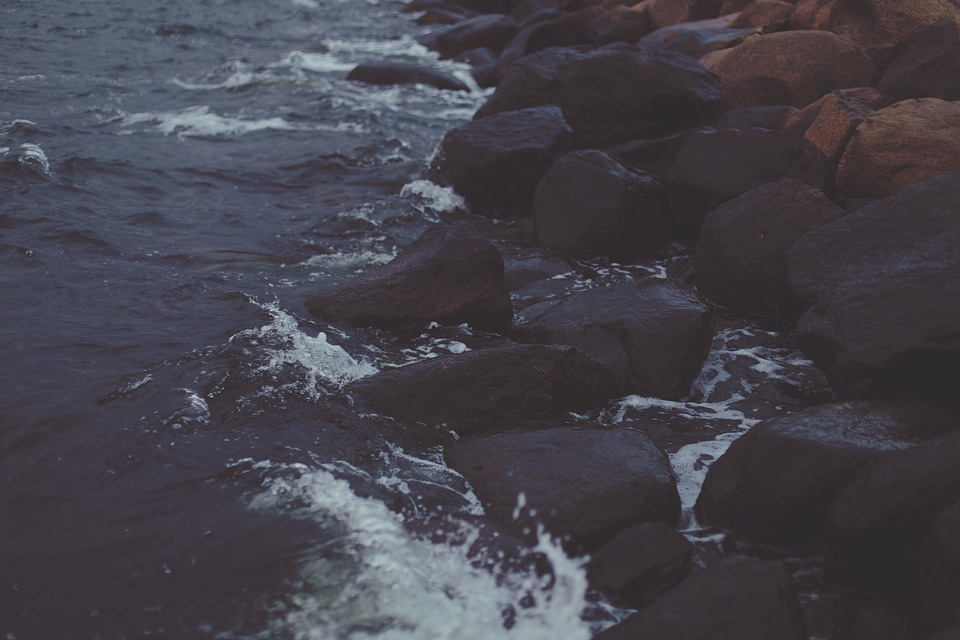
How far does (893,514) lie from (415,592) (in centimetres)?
173

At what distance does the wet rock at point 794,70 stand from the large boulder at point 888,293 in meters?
3.95

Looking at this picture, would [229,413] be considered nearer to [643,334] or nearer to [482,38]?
[643,334]

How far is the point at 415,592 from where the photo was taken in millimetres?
3197

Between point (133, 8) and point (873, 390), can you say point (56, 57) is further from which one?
point (873, 390)

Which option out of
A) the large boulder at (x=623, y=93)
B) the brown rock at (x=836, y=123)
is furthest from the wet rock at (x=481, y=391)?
the large boulder at (x=623, y=93)

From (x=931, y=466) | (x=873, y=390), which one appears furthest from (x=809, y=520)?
(x=873, y=390)

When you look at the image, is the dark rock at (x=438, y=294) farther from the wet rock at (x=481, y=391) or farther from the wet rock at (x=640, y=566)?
the wet rock at (x=640, y=566)

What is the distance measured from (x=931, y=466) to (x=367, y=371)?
→ 2.77 meters

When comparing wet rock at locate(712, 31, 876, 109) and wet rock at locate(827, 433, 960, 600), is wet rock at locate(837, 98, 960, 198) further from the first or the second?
wet rock at locate(827, 433, 960, 600)

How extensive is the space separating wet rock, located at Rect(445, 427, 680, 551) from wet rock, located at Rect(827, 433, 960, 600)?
2.25 ft

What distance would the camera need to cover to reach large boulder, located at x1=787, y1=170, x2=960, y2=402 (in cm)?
373

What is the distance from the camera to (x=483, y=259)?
→ 5.31 meters

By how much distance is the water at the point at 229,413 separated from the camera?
3145mm

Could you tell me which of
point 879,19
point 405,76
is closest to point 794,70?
point 879,19
